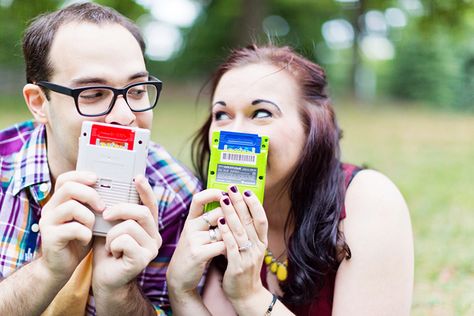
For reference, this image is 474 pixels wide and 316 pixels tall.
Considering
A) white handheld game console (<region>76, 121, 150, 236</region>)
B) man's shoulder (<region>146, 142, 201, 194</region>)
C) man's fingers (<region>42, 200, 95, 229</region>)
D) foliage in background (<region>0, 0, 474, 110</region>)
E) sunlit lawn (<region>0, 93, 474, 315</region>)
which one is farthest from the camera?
foliage in background (<region>0, 0, 474, 110</region>)

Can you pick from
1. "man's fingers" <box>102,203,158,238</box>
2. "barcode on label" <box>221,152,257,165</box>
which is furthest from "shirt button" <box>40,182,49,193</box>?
"barcode on label" <box>221,152,257,165</box>

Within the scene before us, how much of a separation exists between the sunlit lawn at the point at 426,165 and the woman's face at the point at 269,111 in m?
1.58

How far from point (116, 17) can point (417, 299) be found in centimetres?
264

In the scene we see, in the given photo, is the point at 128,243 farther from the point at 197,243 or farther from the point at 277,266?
the point at 277,266

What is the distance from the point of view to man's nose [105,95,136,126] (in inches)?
96.5

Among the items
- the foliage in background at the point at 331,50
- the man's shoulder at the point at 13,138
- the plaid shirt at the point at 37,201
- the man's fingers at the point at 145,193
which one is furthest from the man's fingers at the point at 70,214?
the foliage in background at the point at 331,50

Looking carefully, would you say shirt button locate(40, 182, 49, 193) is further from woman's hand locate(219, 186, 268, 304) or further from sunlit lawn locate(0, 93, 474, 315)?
sunlit lawn locate(0, 93, 474, 315)

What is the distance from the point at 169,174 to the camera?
9.98ft

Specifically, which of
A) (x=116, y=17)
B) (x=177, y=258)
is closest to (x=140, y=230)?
(x=177, y=258)

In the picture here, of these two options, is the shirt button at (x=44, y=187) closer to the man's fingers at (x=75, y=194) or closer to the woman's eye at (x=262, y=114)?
the man's fingers at (x=75, y=194)

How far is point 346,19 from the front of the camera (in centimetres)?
2531

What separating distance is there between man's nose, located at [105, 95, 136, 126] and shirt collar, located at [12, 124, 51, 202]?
1.86ft

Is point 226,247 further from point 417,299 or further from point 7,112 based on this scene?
point 7,112

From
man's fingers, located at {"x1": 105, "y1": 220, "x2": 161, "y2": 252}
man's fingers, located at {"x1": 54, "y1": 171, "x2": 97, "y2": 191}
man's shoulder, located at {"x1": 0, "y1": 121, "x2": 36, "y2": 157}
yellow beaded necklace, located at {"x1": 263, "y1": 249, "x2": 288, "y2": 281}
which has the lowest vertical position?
yellow beaded necklace, located at {"x1": 263, "y1": 249, "x2": 288, "y2": 281}
